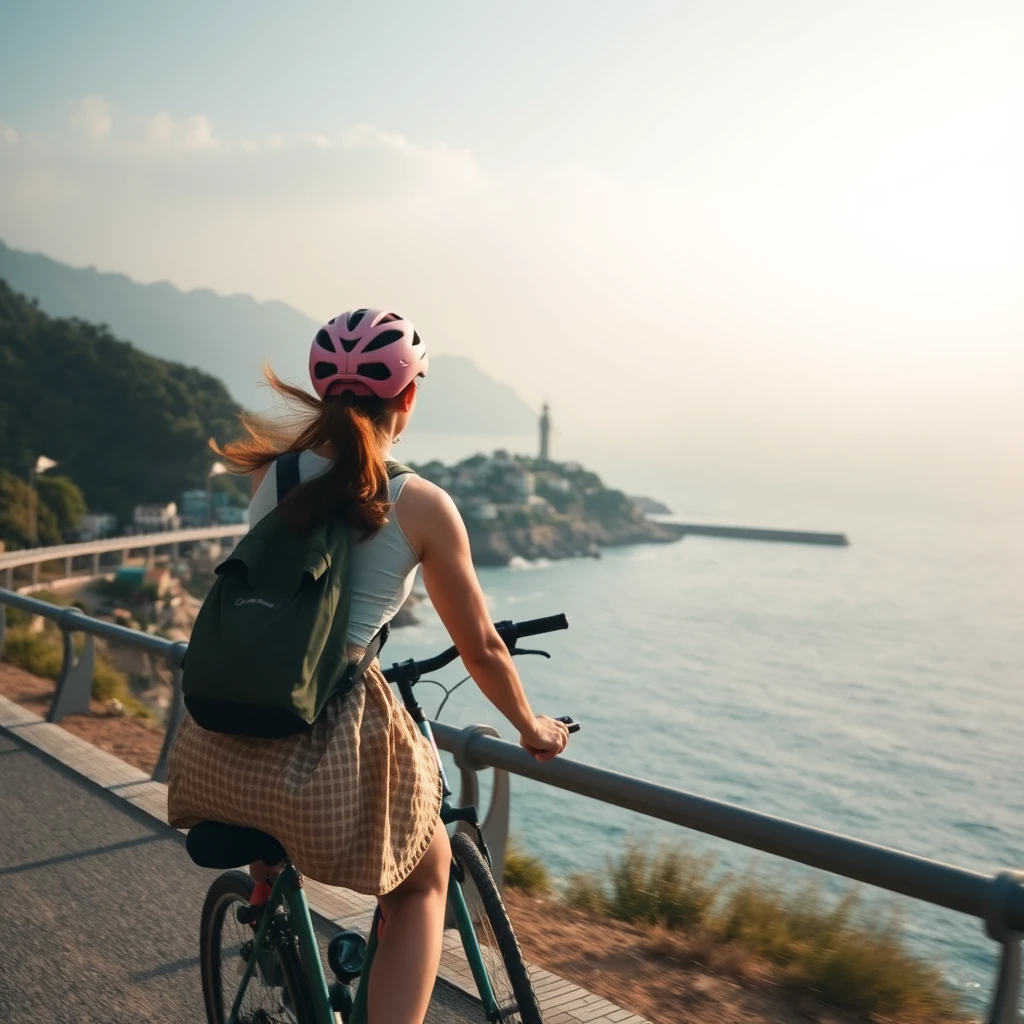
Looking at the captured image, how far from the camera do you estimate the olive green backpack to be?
197 cm

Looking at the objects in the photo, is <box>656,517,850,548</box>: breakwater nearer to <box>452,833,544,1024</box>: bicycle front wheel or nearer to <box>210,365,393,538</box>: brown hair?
<box>452,833,544,1024</box>: bicycle front wheel

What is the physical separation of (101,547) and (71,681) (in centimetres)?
7366

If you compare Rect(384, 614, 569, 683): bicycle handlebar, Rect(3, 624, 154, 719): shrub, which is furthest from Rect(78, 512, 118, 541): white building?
Rect(384, 614, 569, 683): bicycle handlebar

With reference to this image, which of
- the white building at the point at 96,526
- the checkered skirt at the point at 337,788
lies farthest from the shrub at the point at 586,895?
the white building at the point at 96,526

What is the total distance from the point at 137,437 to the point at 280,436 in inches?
4063

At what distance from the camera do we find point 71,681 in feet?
24.5

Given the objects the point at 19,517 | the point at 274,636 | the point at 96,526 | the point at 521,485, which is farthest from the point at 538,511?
the point at 274,636

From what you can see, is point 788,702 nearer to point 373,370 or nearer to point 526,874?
point 526,874

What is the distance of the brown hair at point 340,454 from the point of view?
6.92 ft

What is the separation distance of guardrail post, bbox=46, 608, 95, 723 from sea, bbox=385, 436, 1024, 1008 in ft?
10.1

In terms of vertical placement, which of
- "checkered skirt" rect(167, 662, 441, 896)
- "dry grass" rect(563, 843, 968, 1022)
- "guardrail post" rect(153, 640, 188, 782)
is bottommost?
"dry grass" rect(563, 843, 968, 1022)

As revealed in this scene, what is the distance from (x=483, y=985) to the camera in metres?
2.43

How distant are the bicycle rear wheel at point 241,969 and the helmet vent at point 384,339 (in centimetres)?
126

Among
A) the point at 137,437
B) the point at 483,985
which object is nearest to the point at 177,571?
the point at 137,437
